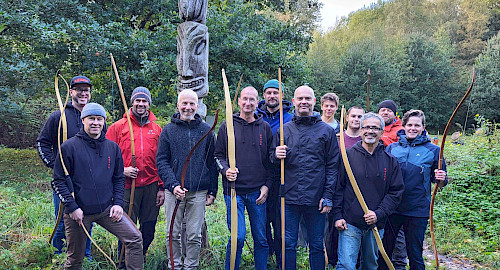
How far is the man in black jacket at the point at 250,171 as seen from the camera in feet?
10.3

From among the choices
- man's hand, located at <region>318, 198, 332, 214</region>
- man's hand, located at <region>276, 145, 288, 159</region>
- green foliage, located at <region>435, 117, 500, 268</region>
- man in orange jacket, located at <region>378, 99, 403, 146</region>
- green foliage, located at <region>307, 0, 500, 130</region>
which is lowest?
green foliage, located at <region>435, 117, 500, 268</region>

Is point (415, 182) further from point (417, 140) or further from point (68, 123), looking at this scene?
point (68, 123)

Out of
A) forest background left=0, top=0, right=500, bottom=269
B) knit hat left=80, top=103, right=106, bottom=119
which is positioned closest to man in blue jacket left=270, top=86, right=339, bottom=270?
forest background left=0, top=0, right=500, bottom=269

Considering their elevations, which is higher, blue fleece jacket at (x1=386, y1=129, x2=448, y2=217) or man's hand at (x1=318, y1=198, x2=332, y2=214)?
blue fleece jacket at (x1=386, y1=129, x2=448, y2=217)

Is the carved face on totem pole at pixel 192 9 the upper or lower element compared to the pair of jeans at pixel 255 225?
upper

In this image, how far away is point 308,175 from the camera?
3.04m

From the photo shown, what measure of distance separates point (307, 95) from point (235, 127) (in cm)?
67

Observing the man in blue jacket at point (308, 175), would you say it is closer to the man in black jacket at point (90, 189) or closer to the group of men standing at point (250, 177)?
the group of men standing at point (250, 177)

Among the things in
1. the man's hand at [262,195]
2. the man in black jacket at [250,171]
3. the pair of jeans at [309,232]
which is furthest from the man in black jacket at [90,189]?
the pair of jeans at [309,232]

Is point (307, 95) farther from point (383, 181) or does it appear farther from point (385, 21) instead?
point (385, 21)

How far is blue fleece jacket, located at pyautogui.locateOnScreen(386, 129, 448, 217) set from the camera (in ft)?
10.4

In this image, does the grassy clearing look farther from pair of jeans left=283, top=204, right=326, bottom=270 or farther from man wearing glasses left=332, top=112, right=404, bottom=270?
man wearing glasses left=332, top=112, right=404, bottom=270

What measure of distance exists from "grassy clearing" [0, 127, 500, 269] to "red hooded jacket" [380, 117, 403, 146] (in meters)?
1.55

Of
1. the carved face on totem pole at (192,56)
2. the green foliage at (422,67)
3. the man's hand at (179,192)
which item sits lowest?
the man's hand at (179,192)
